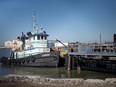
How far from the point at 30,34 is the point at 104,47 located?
521 inches

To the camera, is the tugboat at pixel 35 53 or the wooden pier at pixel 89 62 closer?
the wooden pier at pixel 89 62

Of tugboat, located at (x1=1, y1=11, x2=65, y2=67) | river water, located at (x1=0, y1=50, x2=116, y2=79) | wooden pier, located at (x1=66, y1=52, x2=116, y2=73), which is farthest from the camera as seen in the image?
tugboat, located at (x1=1, y1=11, x2=65, y2=67)

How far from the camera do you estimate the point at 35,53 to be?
3150 centimetres

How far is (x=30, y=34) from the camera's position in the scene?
111 feet

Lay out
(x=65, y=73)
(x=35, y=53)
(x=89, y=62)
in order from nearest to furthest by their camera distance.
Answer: (x=65, y=73) < (x=89, y=62) < (x=35, y=53)

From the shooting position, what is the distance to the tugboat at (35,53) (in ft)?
95.5

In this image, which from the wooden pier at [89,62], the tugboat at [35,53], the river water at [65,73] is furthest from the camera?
the tugboat at [35,53]

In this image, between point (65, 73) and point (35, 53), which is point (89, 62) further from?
point (35, 53)

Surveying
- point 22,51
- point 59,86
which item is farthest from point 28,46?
point 59,86

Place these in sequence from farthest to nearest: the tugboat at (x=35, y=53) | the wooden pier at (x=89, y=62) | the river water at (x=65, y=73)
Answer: the tugboat at (x=35, y=53), the wooden pier at (x=89, y=62), the river water at (x=65, y=73)

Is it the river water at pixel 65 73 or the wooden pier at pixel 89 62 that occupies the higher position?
the wooden pier at pixel 89 62

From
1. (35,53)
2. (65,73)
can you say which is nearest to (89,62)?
(65,73)

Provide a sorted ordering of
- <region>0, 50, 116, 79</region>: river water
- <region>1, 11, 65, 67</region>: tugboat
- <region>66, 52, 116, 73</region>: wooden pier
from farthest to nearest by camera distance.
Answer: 1. <region>1, 11, 65, 67</region>: tugboat
2. <region>66, 52, 116, 73</region>: wooden pier
3. <region>0, 50, 116, 79</region>: river water

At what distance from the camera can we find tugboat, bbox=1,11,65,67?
95.5 ft
